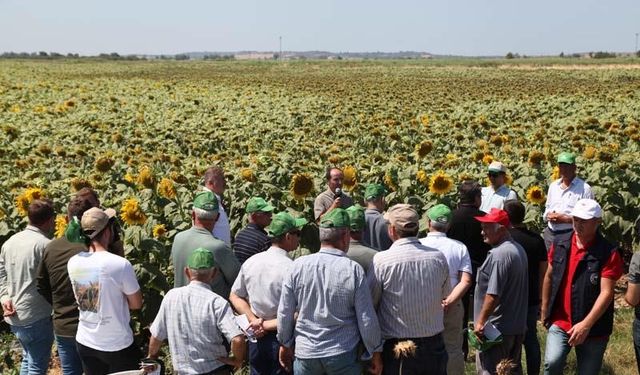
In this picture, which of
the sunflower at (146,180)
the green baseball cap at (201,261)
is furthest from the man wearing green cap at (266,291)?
the sunflower at (146,180)

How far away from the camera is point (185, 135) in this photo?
1752 cm

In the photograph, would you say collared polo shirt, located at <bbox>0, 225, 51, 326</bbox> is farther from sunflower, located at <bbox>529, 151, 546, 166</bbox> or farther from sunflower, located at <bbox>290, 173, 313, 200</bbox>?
sunflower, located at <bbox>529, 151, 546, 166</bbox>

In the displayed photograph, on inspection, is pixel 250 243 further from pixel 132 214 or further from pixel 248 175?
pixel 248 175

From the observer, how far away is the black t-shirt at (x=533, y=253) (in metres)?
5.84

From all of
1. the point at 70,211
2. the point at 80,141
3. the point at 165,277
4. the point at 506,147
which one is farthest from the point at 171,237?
the point at 80,141

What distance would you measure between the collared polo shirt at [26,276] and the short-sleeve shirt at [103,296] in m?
0.96

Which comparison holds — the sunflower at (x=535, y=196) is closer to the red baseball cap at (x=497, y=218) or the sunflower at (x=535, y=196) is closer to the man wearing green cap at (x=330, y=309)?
the red baseball cap at (x=497, y=218)

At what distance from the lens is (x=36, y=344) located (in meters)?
5.82

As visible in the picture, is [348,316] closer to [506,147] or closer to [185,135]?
[506,147]

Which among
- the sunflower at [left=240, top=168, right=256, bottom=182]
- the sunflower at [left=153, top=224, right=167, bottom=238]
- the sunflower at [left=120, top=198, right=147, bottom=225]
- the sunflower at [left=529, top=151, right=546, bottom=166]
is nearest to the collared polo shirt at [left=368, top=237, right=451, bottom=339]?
the sunflower at [left=153, top=224, right=167, bottom=238]

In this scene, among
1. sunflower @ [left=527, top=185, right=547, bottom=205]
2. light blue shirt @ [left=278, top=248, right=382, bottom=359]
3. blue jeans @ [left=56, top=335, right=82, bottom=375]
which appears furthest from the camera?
sunflower @ [left=527, top=185, right=547, bottom=205]

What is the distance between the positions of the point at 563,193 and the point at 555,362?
2924 millimetres

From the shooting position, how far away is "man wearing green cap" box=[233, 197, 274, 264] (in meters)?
5.77

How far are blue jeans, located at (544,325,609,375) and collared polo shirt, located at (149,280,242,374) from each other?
2.24 m
